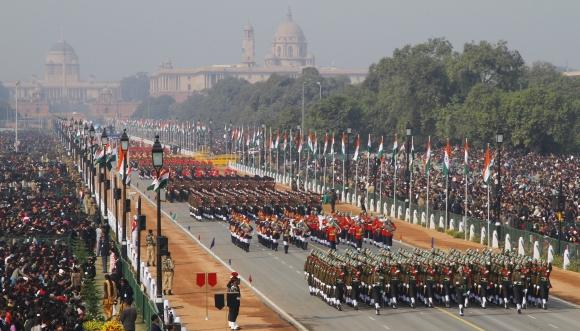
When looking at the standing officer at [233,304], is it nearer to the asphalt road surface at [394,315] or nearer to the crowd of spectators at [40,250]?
the asphalt road surface at [394,315]

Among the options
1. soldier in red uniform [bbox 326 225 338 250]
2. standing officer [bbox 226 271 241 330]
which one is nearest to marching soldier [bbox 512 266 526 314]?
standing officer [bbox 226 271 241 330]

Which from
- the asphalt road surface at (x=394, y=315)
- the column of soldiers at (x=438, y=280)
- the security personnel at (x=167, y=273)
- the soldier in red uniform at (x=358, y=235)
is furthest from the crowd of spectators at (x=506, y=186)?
the security personnel at (x=167, y=273)

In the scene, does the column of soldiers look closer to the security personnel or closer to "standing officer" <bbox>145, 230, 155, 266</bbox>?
the security personnel

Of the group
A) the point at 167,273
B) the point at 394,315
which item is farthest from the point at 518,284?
the point at 167,273

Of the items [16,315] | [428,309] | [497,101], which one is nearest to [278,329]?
[428,309]

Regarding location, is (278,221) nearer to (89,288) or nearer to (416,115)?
(89,288)

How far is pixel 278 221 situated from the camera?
55625mm

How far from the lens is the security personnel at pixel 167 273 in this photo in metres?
41.8

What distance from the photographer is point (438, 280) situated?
127ft

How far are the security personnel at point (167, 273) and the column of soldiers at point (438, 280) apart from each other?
5132 mm

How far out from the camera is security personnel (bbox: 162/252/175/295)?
41.8 meters

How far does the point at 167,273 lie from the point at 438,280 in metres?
8.66

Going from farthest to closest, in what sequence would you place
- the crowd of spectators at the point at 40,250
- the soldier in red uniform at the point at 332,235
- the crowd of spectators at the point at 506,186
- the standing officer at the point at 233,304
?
the crowd of spectators at the point at 506,186, the soldier in red uniform at the point at 332,235, the standing officer at the point at 233,304, the crowd of spectators at the point at 40,250

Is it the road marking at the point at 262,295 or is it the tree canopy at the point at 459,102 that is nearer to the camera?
the road marking at the point at 262,295
